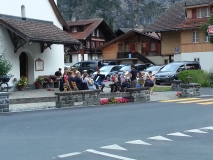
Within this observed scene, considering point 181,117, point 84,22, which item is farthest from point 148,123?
point 84,22

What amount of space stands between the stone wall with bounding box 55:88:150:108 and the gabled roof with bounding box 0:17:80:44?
7839 millimetres

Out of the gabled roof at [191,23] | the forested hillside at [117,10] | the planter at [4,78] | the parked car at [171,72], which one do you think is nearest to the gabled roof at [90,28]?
the gabled roof at [191,23]

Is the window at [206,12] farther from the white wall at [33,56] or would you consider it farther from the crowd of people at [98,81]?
the crowd of people at [98,81]

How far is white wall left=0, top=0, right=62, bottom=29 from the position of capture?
1115 inches

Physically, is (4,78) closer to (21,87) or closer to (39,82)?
(21,87)

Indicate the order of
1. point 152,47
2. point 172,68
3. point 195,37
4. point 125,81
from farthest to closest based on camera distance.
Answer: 1. point 152,47
2. point 195,37
3. point 172,68
4. point 125,81

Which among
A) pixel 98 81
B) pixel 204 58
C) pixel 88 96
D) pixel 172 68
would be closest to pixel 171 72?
pixel 172 68

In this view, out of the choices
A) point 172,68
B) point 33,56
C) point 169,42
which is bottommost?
point 172,68

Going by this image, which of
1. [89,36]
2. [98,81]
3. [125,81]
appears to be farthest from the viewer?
[89,36]

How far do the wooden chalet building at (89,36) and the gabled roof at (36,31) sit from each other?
4070cm

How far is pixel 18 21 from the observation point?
28578 millimetres

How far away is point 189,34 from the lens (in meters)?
49.2

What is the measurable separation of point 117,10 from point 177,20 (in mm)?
58551

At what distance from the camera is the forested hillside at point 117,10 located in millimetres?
110312
